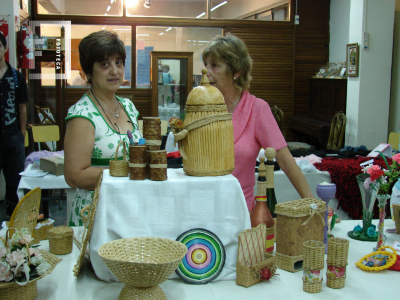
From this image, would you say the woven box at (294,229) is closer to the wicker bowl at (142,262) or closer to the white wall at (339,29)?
the wicker bowl at (142,262)

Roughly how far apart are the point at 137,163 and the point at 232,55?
76 cm

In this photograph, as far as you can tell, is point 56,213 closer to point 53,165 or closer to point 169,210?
point 53,165

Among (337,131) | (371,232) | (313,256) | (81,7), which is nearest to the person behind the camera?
(313,256)

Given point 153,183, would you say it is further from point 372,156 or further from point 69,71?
point 69,71

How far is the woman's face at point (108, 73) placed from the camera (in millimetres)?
1648

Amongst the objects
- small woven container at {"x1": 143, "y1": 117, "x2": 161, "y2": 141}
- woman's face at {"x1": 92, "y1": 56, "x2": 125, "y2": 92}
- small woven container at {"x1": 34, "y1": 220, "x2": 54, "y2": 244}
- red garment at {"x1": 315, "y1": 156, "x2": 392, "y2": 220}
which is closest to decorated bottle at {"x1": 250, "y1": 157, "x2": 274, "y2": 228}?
small woven container at {"x1": 143, "y1": 117, "x2": 161, "y2": 141}

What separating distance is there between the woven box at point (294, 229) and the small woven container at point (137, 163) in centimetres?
45

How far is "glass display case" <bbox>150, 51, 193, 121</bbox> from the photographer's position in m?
7.37

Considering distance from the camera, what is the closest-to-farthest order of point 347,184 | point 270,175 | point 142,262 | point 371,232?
point 142,262 → point 270,175 → point 371,232 → point 347,184

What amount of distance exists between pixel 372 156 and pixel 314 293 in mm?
3489

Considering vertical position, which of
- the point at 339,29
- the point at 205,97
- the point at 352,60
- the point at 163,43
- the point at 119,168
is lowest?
the point at 119,168

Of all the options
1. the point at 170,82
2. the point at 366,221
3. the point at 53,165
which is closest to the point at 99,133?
the point at 366,221

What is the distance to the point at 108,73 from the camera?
165 centimetres

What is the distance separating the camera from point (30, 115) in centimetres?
664
